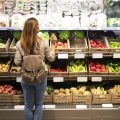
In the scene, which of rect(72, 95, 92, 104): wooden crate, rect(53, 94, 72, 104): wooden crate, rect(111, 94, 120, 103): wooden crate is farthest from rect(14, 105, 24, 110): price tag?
rect(111, 94, 120, 103): wooden crate

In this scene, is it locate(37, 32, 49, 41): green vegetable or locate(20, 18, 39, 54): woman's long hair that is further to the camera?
locate(37, 32, 49, 41): green vegetable

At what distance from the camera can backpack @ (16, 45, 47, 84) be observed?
4.35 metres

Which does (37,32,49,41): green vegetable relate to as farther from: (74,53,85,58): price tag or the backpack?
the backpack

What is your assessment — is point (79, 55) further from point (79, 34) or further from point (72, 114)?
point (72, 114)

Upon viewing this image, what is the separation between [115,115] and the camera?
512cm

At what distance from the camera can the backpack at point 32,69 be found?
→ 4352 millimetres

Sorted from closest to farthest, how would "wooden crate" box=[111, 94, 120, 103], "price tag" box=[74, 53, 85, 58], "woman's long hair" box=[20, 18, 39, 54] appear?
"woman's long hair" box=[20, 18, 39, 54] < "price tag" box=[74, 53, 85, 58] < "wooden crate" box=[111, 94, 120, 103]

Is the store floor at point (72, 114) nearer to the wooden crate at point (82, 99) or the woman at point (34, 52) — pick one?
the wooden crate at point (82, 99)

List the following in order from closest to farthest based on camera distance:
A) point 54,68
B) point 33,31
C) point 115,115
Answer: point 33,31 → point 115,115 → point 54,68

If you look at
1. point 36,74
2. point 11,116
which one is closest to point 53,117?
point 11,116

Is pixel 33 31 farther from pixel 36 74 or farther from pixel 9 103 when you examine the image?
pixel 9 103

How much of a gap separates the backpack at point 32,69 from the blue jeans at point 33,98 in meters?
0.10

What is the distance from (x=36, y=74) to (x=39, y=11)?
1.22 meters

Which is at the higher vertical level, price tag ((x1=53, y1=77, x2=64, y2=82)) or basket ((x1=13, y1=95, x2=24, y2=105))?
price tag ((x1=53, y1=77, x2=64, y2=82))
